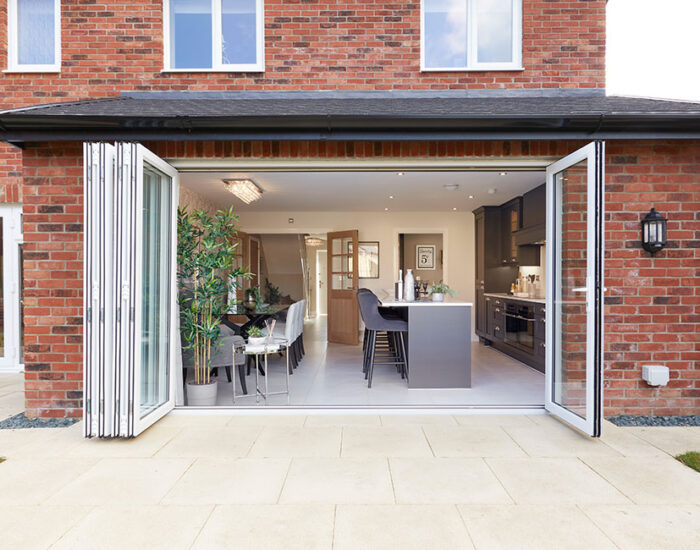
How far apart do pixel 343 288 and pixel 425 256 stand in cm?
348

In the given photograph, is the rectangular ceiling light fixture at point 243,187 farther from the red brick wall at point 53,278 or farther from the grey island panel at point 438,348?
the grey island panel at point 438,348

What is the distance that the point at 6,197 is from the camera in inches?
200

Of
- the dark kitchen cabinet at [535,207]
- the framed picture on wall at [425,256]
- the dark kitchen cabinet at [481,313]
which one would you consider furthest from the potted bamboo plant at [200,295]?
the framed picture on wall at [425,256]

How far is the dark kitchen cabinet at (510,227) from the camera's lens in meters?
6.77

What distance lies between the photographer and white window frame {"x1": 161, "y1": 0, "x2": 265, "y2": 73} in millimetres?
4430

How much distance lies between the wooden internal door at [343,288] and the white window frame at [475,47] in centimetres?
382

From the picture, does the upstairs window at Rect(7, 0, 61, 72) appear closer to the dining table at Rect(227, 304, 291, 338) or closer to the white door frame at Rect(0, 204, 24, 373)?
the white door frame at Rect(0, 204, 24, 373)

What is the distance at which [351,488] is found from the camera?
8.11ft

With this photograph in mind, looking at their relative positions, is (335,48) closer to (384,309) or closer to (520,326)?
(384,309)

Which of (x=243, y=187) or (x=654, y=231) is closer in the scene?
(x=654, y=231)

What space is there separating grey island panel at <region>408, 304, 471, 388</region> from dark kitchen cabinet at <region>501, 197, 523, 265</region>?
2749 mm

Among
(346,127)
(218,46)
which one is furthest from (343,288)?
(346,127)

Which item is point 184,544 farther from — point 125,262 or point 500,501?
point 125,262

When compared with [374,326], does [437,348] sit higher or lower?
lower
